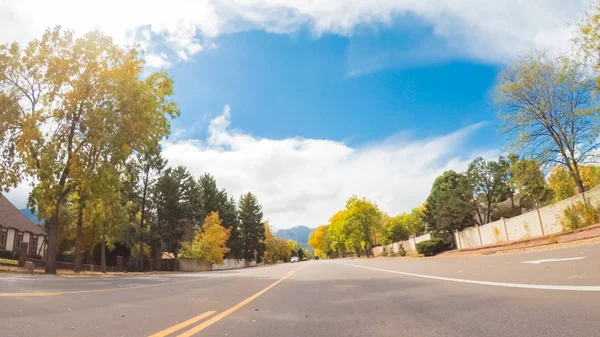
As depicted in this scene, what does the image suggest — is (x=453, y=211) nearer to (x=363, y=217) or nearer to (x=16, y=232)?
(x=363, y=217)

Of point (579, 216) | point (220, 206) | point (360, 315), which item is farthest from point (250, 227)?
point (360, 315)

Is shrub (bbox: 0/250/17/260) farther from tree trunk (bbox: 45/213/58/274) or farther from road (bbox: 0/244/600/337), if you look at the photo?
road (bbox: 0/244/600/337)

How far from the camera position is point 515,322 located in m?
3.62

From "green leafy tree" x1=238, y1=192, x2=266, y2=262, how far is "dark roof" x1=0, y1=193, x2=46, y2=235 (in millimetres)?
36683

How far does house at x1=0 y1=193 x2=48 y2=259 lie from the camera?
4016 cm

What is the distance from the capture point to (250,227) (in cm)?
7881

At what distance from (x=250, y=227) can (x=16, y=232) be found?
4282 centimetres

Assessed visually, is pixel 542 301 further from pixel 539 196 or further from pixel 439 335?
pixel 539 196

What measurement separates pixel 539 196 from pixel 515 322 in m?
56.0

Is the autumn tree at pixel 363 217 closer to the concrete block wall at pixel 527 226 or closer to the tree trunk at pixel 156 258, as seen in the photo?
the concrete block wall at pixel 527 226

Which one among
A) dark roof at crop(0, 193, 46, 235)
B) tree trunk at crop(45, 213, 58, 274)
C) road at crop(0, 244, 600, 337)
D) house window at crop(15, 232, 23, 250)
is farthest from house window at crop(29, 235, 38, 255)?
road at crop(0, 244, 600, 337)

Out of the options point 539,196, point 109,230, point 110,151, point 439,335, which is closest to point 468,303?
point 439,335

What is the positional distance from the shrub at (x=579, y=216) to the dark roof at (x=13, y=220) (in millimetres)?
50211

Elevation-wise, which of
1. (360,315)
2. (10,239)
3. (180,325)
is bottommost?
(360,315)
